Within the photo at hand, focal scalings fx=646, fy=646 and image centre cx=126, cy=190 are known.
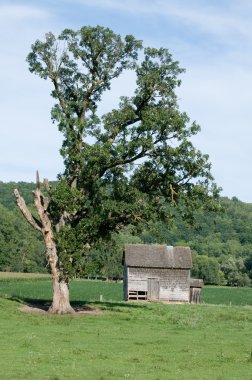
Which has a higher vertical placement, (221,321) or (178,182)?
(178,182)

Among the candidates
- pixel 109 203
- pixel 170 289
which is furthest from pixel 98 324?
pixel 170 289

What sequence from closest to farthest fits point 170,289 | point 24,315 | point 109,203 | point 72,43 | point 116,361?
point 116,361 → point 24,315 → point 109,203 → point 72,43 → point 170,289

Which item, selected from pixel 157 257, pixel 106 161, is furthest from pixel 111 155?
pixel 157 257

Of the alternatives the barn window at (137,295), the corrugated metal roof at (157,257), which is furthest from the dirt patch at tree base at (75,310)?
the barn window at (137,295)

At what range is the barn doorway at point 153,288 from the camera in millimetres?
72688

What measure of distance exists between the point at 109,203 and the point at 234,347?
15524 millimetres

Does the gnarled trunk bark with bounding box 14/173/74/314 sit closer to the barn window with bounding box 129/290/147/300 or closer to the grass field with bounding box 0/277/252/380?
the grass field with bounding box 0/277/252/380

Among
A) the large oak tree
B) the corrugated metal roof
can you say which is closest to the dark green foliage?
the large oak tree

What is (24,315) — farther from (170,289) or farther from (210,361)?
(170,289)

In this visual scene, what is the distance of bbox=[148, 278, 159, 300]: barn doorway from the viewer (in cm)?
7269

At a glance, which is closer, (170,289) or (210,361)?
(210,361)

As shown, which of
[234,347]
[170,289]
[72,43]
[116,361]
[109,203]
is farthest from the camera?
[170,289]

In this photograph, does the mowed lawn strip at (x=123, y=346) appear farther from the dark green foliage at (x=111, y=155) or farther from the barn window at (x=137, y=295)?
the barn window at (x=137, y=295)

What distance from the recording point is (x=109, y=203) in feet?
134
